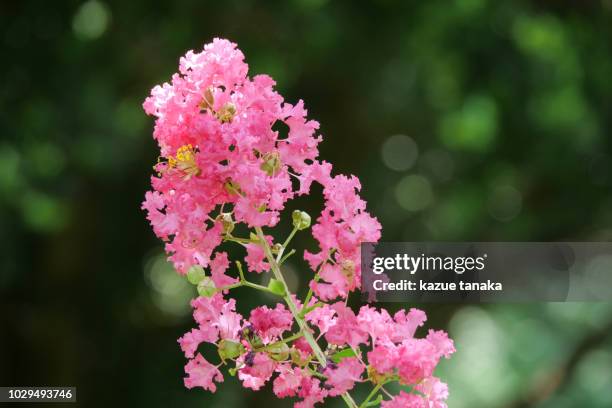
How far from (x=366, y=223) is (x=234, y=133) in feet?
0.47

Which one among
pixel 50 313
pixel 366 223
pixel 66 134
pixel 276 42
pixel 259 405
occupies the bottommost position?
pixel 366 223

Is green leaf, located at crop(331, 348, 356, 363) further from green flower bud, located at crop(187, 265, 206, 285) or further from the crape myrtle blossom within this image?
green flower bud, located at crop(187, 265, 206, 285)

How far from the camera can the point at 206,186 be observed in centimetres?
76

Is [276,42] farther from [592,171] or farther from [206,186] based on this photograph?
[206,186]

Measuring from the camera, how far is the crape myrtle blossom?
30.1 inches

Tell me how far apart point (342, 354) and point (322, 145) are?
109 inches

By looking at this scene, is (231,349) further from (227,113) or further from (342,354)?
(227,113)

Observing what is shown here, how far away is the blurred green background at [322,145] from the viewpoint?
3.36 m

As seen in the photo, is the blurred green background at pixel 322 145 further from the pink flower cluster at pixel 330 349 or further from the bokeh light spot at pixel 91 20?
the pink flower cluster at pixel 330 349

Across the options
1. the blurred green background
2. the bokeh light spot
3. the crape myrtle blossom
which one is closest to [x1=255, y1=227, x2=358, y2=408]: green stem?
the crape myrtle blossom

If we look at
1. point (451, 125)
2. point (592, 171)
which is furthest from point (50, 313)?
point (592, 171)

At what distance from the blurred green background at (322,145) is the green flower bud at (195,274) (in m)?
2.51

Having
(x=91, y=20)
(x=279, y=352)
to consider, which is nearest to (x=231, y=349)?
(x=279, y=352)

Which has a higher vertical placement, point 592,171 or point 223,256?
point 592,171
